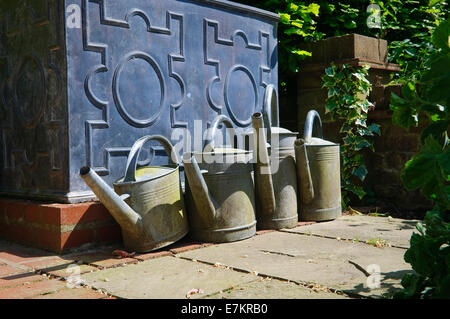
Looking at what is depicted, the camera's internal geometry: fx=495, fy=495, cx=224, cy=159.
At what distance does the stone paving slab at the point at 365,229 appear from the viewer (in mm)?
3098

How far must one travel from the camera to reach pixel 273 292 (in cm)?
202

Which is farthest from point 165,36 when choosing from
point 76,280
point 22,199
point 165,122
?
point 76,280

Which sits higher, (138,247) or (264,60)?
(264,60)

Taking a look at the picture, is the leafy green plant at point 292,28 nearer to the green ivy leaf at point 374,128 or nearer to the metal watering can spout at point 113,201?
the green ivy leaf at point 374,128

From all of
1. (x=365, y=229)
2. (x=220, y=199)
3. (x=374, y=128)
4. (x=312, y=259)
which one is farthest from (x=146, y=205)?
(x=374, y=128)

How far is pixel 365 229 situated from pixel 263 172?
0.83 meters

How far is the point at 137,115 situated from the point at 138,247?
888mm

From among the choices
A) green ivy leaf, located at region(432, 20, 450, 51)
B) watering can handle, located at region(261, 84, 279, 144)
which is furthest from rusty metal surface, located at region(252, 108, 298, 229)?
green ivy leaf, located at region(432, 20, 450, 51)

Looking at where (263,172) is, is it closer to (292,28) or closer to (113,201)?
(113,201)

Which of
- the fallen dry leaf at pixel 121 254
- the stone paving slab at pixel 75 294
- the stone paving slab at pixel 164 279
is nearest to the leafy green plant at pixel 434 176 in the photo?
the stone paving slab at pixel 164 279

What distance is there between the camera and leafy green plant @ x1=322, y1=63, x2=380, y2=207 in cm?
430

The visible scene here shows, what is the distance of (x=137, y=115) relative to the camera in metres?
3.21

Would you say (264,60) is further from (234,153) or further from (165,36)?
(234,153)

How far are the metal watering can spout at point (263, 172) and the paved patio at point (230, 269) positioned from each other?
0.22 metres
